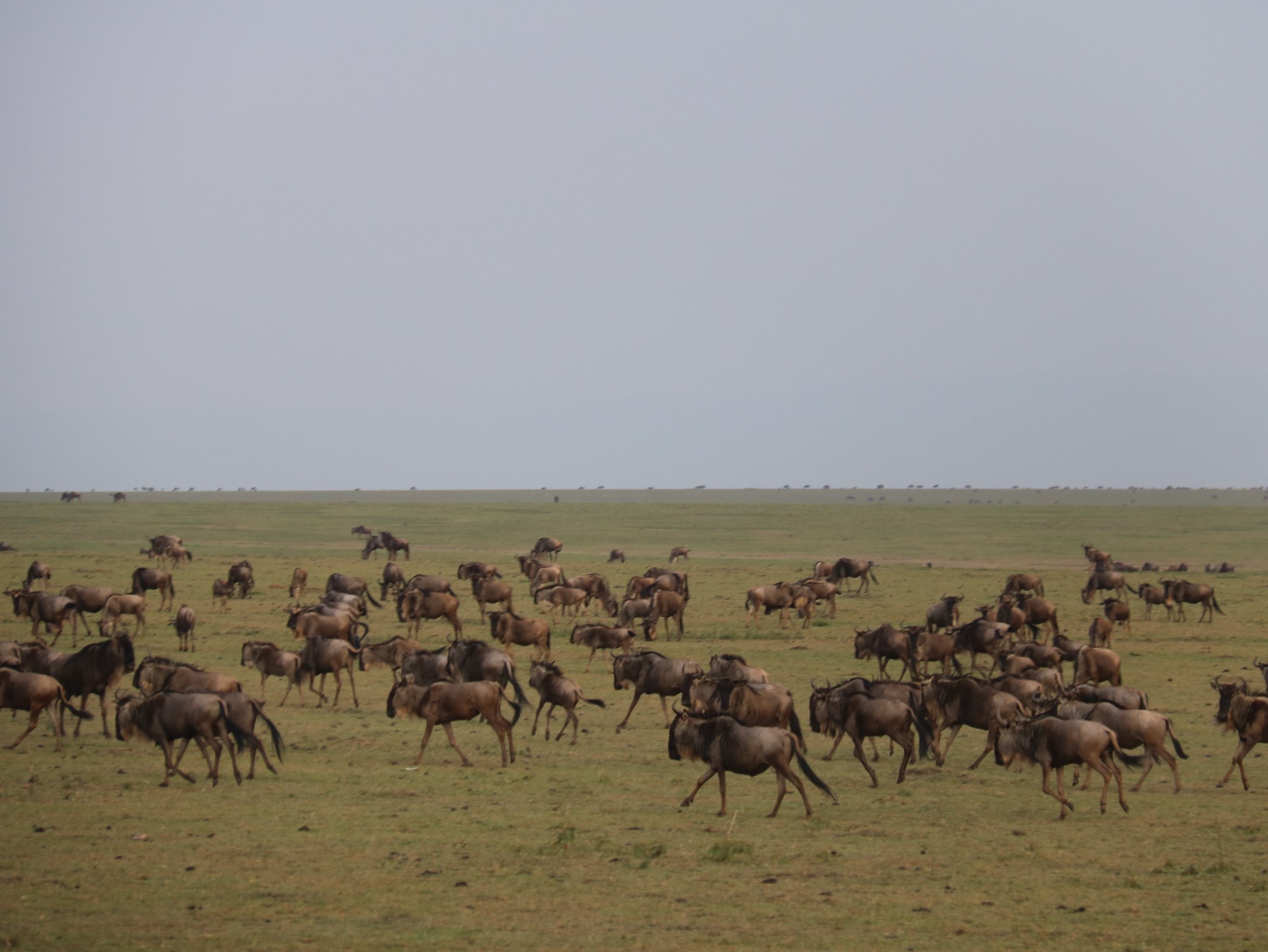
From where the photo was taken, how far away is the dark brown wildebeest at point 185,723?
14.5 meters

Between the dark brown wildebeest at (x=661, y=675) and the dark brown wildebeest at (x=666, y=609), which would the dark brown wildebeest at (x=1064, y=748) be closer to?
the dark brown wildebeest at (x=661, y=675)

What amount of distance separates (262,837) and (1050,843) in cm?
784

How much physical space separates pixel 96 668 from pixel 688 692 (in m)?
8.36

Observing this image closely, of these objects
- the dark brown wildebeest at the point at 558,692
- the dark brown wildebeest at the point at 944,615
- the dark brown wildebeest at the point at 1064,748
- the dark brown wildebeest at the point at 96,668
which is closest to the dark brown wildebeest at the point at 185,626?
the dark brown wildebeest at the point at 96,668

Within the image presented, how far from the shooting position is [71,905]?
10.2 metres

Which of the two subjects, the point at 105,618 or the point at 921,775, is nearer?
the point at 921,775

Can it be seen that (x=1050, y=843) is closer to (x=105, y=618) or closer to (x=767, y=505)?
(x=105, y=618)

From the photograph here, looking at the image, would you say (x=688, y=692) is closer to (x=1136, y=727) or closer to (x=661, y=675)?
(x=661, y=675)

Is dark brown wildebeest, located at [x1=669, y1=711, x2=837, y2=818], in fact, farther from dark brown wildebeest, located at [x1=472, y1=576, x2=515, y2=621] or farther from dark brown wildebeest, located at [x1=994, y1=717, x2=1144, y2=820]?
dark brown wildebeest, located at [x1=472, y1=576, x2=515, y2=621]

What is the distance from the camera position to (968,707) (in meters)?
16.3

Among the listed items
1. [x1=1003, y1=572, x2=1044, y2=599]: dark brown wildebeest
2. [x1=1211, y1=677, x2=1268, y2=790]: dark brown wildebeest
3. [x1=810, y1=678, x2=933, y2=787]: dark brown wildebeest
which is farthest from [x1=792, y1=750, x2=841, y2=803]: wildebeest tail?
[x1=1003, y1=572, x2=1044, y2=599]: dark brown wildebeest

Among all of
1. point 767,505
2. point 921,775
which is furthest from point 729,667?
point 767,505

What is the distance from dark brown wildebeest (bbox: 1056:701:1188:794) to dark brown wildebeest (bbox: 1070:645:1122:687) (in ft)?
16.4

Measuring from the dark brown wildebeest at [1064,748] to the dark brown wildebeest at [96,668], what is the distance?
39.0 feet
